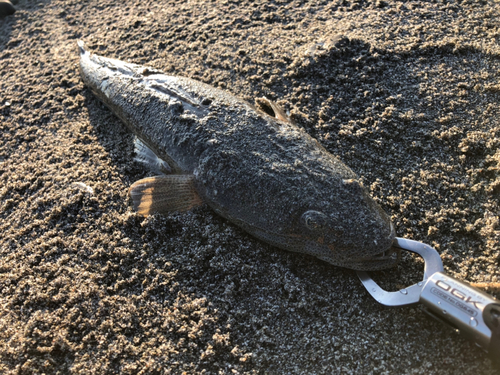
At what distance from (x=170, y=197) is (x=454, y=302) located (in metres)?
2.10

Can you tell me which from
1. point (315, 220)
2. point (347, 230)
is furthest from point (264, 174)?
point (347, 230)

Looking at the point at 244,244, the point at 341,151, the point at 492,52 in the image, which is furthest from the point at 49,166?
the point at 492,52

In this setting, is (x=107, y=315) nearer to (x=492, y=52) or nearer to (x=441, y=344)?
(x=441, y=344)

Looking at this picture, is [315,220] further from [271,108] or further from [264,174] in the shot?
[271,108]

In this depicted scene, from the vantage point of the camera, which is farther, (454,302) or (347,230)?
(347,230)

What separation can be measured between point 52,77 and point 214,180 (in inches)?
121

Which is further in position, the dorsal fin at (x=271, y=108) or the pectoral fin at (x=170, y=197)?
the dorsal fin at (x=271, y=108)

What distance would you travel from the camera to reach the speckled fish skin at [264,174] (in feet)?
7.77

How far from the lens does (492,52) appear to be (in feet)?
10.5

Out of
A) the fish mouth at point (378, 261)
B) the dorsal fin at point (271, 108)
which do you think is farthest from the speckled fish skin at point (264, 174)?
the dorsal fin at point (271, 108)

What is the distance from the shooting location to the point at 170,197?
2.89 m

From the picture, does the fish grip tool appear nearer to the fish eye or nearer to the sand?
the sand

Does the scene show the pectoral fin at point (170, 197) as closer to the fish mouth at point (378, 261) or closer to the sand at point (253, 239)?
the sand at point (253, 239)

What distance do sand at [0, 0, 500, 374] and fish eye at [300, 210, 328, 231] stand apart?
0.32m
